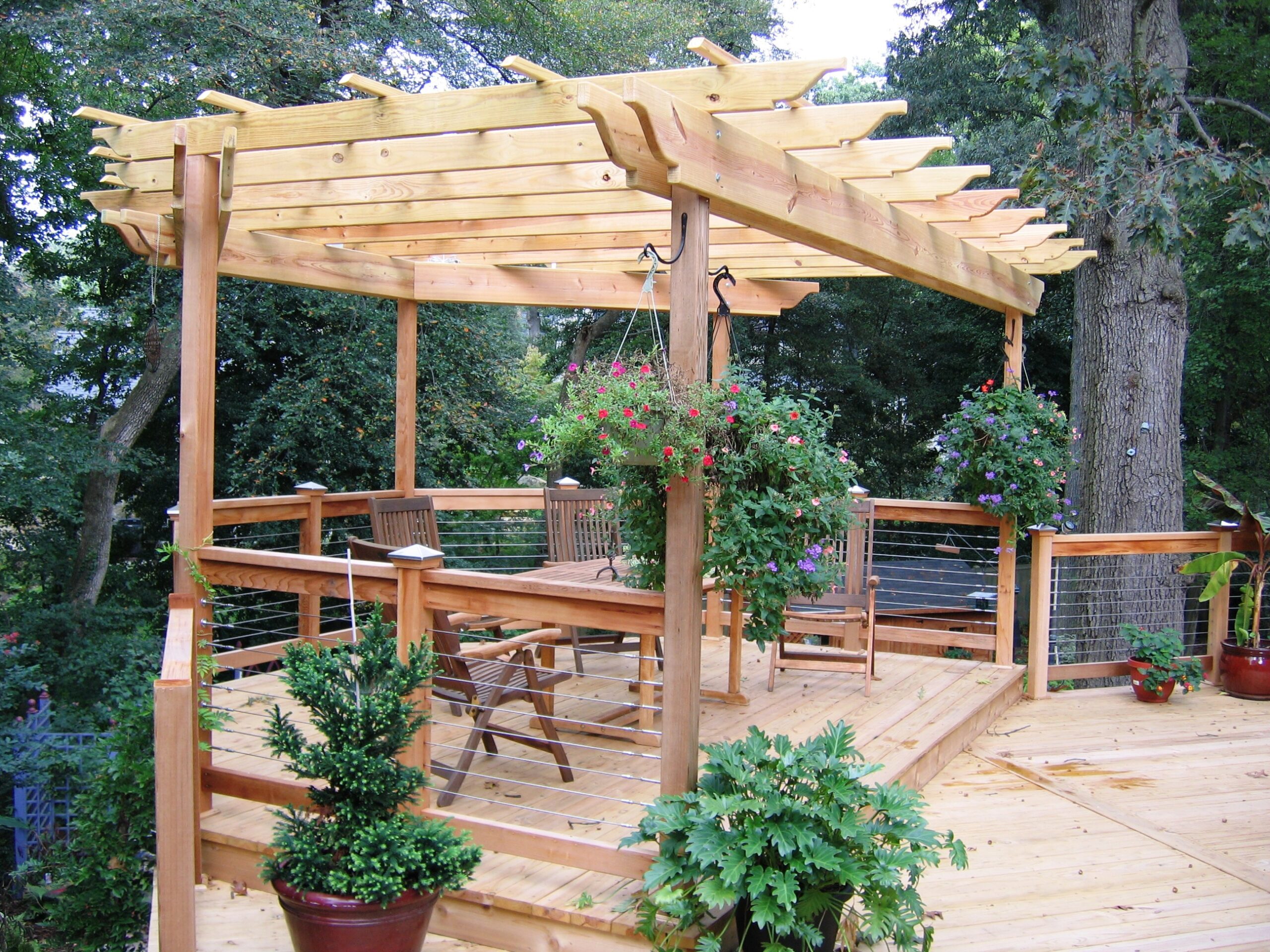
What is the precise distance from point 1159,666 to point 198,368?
18.0 feet

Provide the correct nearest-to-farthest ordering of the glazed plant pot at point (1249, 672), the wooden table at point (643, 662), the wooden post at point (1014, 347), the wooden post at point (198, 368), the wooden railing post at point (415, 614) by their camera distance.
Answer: the wooden railing post at point (415, 614)
the wooden post at point (198, 368)
the wooden table at point (643, 662)
the glazed plant pot at point (1249, 672)
the wooden post at point (1014, 347)

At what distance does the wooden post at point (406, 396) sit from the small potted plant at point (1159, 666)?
14.7ft

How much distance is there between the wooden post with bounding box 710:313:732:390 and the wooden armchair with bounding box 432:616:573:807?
1.49 metres

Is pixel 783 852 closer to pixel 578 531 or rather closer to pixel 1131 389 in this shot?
pixel 578 531

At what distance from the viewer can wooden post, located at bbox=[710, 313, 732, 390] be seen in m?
4.62

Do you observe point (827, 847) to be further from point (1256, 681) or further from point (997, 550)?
point (1256, 681)

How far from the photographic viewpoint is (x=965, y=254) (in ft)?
18.4

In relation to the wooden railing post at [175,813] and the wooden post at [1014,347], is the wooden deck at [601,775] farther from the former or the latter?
the wooden post at [1014,347]

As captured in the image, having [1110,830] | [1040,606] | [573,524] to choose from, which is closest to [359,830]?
[1110,830]

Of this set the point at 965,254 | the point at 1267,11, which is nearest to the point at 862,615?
the point at 965,254

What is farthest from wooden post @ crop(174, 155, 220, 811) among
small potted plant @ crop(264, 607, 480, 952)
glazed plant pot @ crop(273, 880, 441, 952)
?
glazed plant pot @ crop(273, 880, 441, 952)

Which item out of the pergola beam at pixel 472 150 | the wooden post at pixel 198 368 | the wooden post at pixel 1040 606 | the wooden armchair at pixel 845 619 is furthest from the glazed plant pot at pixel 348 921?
the wooden post at pixel 1040 606

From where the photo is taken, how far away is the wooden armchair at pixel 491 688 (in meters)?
3.73

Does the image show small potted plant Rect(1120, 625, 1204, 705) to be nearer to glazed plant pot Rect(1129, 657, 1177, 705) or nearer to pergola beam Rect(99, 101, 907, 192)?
glazed plant pot Rect(1129, 657, 1177, 705)
